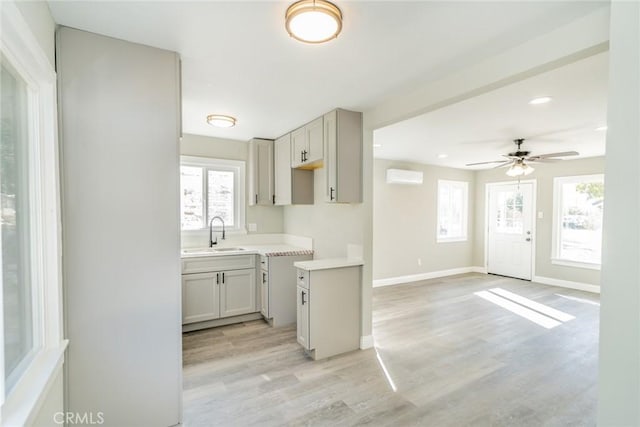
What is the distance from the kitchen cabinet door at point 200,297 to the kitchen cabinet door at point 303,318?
3.84ft

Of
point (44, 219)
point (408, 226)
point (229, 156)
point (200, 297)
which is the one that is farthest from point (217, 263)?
point (408, 226)

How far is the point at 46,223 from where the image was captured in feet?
4.85

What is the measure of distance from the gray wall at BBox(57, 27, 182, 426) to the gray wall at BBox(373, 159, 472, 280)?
4086 mm

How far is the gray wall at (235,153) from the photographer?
3973mm

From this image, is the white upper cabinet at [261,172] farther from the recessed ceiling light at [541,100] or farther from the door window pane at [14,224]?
the recessed ceiling light at [541,100]

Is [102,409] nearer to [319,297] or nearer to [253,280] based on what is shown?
[319,297]

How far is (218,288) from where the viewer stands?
3537mm

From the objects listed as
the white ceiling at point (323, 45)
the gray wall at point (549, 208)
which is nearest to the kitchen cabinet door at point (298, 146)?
the white ceiling at point (323, 45)

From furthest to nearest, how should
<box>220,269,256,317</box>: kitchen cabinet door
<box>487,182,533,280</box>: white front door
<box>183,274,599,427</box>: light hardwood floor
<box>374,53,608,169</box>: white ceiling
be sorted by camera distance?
1. <box>487,182,533,280</box>: white front door
2. <box>220,269,256,317</box>: kitchen cabinet door
3. <box>374,53,608,169</box>: white ceiling
4. <box>183,274,599,427</box>: light hardwood floor

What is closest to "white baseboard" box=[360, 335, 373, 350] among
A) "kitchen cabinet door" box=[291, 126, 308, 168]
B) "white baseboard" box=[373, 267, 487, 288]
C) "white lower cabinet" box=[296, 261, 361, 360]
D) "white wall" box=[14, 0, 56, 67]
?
"white lower cabinet" box=[296, 261, 361, 360]

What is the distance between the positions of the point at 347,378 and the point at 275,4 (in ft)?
8.76

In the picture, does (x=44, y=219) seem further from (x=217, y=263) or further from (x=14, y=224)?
(x=217, y=263)

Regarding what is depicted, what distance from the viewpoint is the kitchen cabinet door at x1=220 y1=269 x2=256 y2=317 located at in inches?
141

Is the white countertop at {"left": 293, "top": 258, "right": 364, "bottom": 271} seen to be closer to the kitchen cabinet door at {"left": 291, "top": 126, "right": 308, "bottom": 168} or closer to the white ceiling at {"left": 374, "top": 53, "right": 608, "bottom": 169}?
the kitchen cabinet door at {"left": 291, "top": 126, "right": 308, "bottom": 168}
